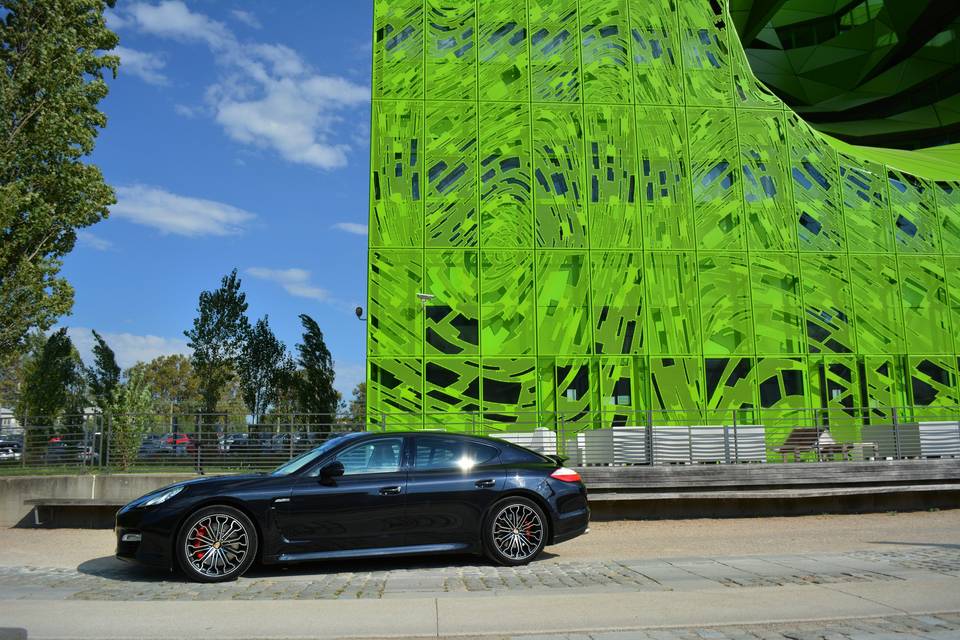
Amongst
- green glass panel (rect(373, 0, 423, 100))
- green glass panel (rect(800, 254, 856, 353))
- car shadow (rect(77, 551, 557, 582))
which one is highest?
green glass panel (rect(373, 0, 423, 100))

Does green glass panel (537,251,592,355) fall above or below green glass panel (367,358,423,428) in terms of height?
above

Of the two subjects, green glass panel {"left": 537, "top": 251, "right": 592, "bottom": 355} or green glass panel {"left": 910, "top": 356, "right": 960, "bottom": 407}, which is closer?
green glass panel {"left": 537, "top": 251, "right": 592, "bottom": 355}

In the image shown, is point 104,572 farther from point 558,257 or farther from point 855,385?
point 855,385

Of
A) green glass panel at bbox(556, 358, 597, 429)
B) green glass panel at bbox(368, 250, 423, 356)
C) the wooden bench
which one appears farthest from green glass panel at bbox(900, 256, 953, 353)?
the wooden bench

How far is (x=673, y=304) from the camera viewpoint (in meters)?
22.9

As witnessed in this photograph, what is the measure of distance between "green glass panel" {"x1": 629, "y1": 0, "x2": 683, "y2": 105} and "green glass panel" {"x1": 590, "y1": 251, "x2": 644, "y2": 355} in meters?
5.17

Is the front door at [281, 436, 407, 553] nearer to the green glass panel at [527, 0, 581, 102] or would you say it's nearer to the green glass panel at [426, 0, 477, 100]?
the green glass panel at [426, 0, 477, 100]

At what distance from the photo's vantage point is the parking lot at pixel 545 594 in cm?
500

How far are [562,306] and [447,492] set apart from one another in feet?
50.5

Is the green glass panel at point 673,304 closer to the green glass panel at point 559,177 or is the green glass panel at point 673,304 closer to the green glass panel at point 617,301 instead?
the green glass panel at point 617,301

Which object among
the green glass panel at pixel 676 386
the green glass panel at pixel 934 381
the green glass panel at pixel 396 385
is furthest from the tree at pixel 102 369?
the green glass panel at pixel 934 381

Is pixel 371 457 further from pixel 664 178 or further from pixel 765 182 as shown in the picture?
pixel 765 182

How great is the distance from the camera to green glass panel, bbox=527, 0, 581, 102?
23.5 metres

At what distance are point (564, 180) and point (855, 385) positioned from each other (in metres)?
11.0
